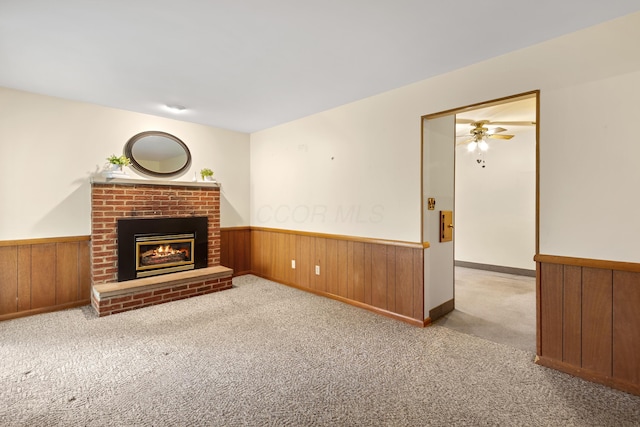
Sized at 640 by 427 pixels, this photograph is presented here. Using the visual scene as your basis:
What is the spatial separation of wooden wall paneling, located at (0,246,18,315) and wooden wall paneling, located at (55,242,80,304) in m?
0.33

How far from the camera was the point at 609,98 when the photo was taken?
1982 mm

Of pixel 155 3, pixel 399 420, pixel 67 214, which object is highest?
pixel 155 3

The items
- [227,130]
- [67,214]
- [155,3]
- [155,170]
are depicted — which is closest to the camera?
[155,3]

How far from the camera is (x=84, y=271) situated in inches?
142

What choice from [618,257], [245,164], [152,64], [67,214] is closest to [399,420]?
[618,257]

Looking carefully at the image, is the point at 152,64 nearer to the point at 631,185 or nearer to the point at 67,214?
the point at 67,214

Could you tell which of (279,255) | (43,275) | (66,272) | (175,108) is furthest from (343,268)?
(43,275)

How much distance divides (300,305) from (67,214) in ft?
9.47

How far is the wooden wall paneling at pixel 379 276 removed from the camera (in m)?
3.27

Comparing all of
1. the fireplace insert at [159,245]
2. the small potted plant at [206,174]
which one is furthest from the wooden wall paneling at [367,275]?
the small potted plant at [206,174]

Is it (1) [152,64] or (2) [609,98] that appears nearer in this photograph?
(2) [609,98]

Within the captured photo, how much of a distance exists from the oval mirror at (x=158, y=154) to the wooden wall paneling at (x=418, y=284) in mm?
3391

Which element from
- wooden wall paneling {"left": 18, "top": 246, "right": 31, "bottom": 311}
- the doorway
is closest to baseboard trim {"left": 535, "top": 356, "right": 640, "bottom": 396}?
the doorway

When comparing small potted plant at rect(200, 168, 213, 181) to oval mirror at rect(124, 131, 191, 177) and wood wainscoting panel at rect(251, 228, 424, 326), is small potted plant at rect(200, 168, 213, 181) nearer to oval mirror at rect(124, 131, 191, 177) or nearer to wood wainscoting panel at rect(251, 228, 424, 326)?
oval mirror at rect(124, 131, 191, 177)
